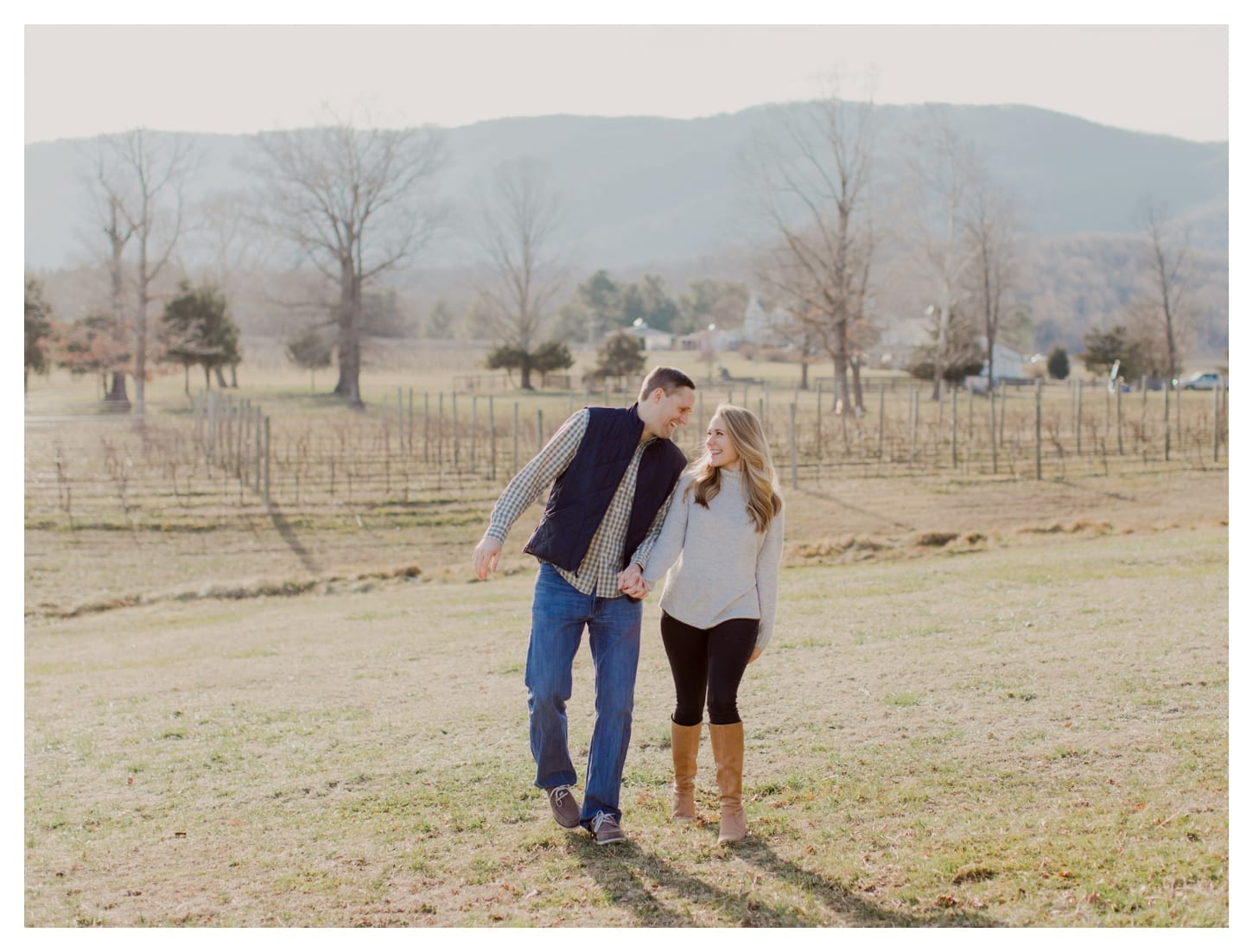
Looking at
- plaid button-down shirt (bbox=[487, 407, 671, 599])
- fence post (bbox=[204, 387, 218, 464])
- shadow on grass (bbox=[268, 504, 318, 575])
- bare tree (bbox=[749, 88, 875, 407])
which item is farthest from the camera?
bare tree (bbox=[749, 88, 875, 407])

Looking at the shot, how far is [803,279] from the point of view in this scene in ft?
153

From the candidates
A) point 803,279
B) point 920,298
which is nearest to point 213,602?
point 803,279

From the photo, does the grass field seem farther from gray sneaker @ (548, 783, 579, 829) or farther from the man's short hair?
the man's short hair

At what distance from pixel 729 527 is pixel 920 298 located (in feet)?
299

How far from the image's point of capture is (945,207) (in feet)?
166

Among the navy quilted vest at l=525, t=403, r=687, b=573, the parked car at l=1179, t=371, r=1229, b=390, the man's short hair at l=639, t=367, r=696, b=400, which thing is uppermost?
the parked car at l=1179, t=371, r=1229, b=390

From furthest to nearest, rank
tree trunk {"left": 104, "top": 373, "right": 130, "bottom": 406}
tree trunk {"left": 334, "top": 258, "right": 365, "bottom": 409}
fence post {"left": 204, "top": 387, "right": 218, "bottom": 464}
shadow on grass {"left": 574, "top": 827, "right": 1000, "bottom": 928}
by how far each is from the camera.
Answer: tree trunk {"left": 334, "top": 258, "right": 365, "bottom": 409} < tree trunk {"left": 104, "top": 373, "right": 130, "bottom": 406} < fence post {"left": 204, "top": 387, "right": 218, "bottom": 464} < shadow on grass {"left": 574, "top": 827, "right": 1000, "bottom": 928}

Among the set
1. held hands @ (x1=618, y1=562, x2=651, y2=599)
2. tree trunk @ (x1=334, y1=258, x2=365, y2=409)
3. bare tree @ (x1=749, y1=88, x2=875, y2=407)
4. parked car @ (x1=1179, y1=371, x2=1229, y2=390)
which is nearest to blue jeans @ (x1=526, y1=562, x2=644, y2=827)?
held hands @ (x1=618, y1=562, x2=651, y2=599)

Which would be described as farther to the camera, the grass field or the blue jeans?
the blue jeans

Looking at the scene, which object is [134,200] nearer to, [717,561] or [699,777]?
[699,777]

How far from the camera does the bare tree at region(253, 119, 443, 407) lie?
5088 centimetres

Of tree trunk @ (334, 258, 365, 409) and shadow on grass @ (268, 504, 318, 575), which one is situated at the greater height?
tree trunk @ (334, 258, 365, 409)

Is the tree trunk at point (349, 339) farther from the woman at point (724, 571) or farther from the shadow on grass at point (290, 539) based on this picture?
the woman at point (724, 571)

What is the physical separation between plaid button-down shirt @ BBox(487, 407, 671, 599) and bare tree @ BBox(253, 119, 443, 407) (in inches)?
1814
